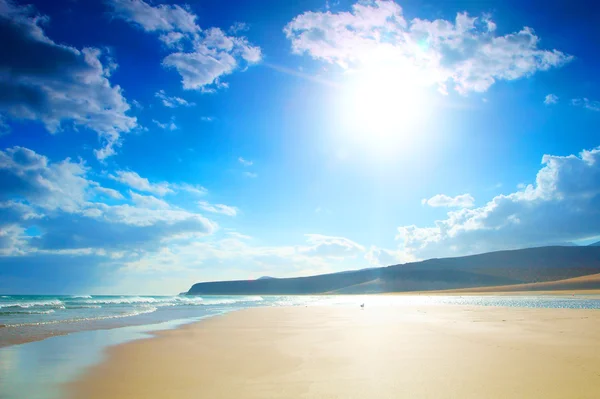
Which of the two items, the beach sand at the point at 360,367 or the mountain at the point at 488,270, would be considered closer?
A: the beach sand at the point at 360,367

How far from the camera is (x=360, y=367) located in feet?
29.1

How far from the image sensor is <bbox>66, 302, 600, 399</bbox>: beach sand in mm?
6902

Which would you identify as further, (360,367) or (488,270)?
(488,270)

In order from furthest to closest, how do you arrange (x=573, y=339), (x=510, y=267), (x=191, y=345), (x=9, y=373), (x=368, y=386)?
(x=510, y=267) → (x=191, y=345) → (x=573, y=339) → (x=9, y=373) → (x=368, y=386)

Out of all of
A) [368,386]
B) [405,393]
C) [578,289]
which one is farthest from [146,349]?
[578,289]

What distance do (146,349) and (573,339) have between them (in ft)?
46.7

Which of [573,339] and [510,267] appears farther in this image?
[510,267]

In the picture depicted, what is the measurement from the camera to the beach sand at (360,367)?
690 cm

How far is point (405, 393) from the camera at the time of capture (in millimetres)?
6641

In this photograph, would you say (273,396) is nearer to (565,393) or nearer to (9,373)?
(565,393)

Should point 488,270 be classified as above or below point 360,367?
above

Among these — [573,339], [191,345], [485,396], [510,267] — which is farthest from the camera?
[510,267]

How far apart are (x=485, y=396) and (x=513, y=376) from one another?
1786mm

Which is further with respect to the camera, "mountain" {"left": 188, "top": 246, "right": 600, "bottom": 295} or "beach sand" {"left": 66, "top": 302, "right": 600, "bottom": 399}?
"mountain" {"left": 188, "top": 246, "right": 600, "bottom": 295}
